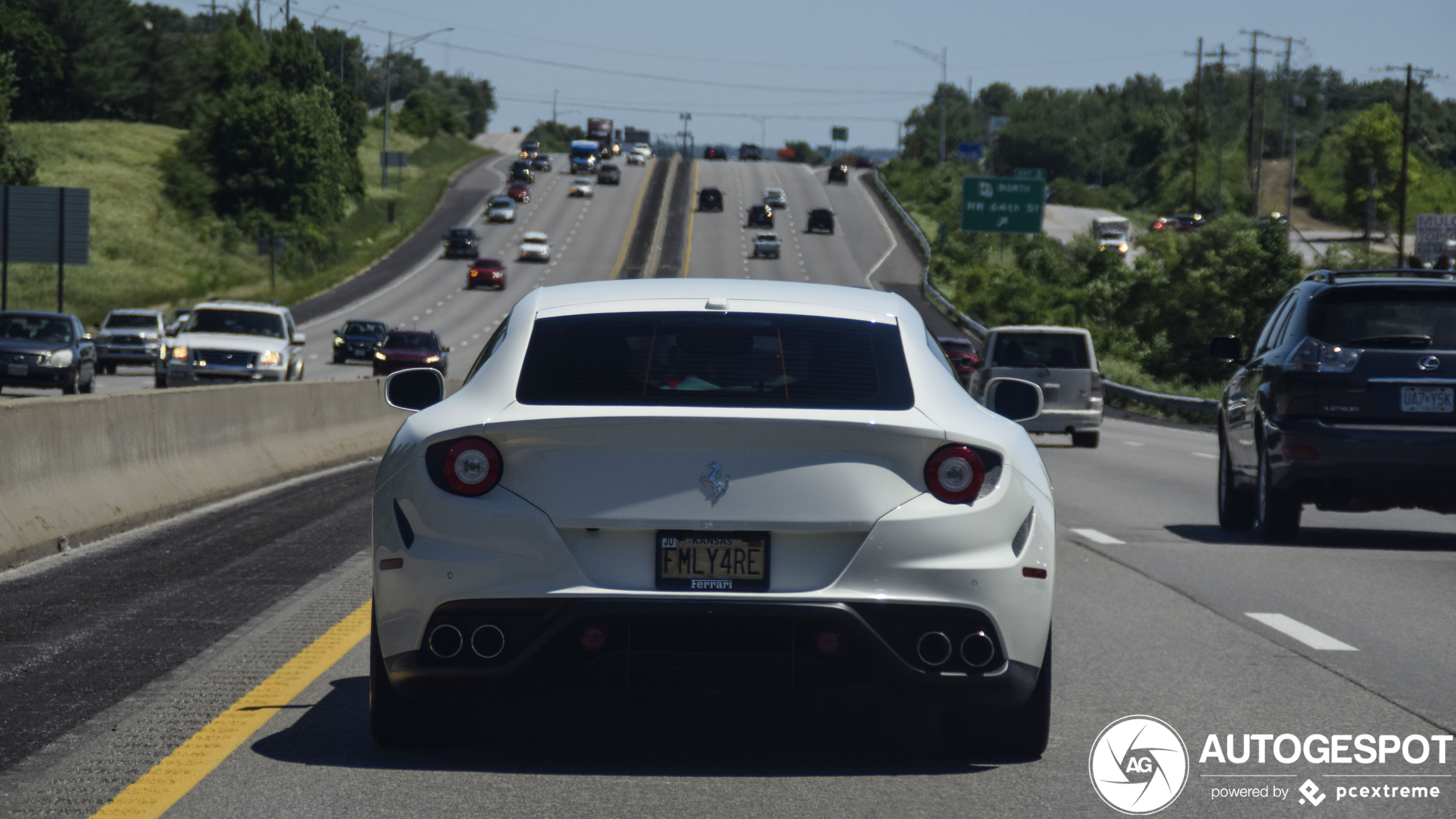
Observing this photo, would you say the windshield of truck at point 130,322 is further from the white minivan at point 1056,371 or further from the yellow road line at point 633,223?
the yellow road line at point 633,223

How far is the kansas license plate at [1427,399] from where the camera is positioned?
37.8 feet

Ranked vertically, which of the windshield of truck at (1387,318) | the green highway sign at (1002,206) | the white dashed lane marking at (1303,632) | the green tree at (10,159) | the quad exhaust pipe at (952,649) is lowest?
the white dashed lane marking at (1303,632)

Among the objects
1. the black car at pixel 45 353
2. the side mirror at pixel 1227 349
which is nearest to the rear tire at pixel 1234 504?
the side mirror at pixel 1227 349

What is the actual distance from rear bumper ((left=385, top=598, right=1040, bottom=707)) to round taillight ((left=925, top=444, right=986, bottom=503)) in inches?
13.1

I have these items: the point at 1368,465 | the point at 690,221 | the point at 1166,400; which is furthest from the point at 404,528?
the point at 690,221

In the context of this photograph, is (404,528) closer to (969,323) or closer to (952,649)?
(952,649)

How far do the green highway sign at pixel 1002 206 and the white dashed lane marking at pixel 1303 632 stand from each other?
2356 inches

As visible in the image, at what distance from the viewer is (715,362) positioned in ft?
18.2

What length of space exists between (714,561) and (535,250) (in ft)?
285

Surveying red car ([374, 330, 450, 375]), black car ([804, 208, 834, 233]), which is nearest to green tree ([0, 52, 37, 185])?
black car ([804, 208, 834, 233])

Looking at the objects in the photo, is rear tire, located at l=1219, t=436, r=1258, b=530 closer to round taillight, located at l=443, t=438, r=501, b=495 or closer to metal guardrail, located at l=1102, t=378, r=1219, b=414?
round taillight, located at l=443, t=438, r=501, b=495

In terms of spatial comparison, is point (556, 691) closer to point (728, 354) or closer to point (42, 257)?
point (728, 354)

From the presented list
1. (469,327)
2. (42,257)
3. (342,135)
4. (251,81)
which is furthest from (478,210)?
(42,257)

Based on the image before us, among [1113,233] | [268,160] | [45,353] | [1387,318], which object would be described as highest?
[268,160]
